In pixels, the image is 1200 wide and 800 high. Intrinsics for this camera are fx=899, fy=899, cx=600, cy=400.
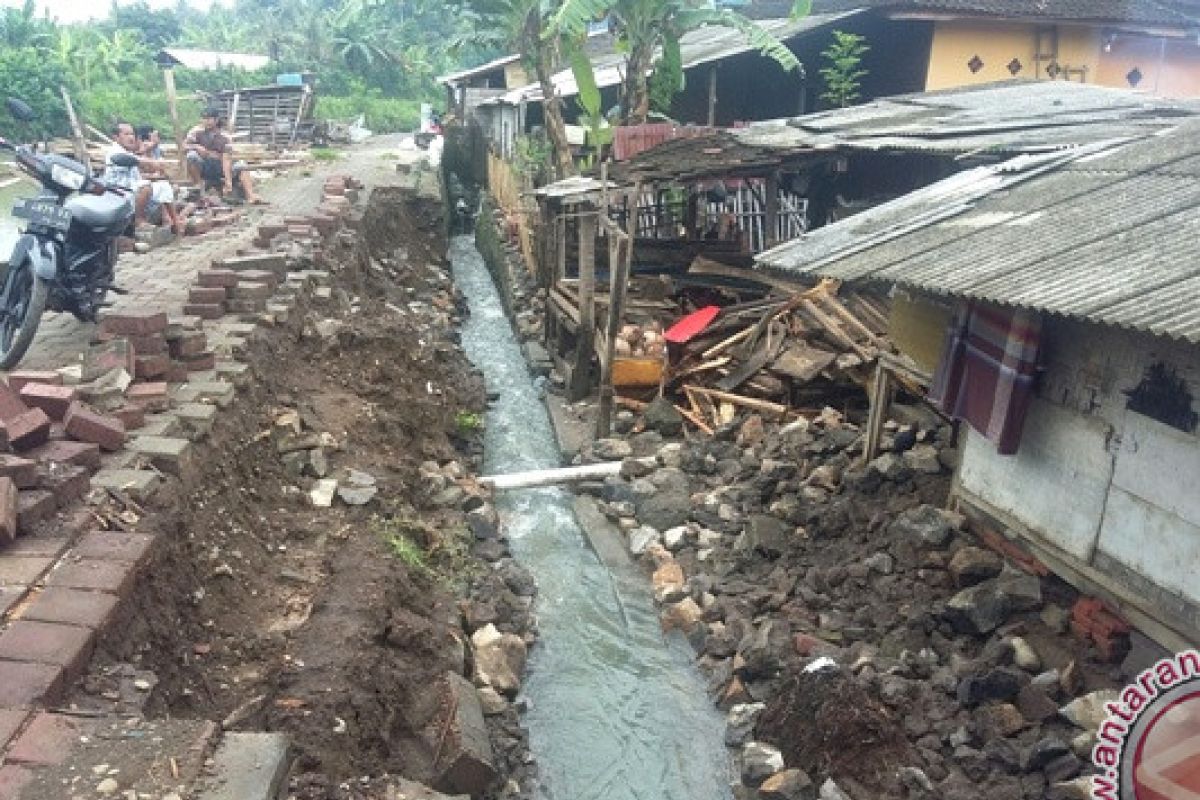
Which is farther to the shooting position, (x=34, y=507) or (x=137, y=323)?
(x=137, y=323)

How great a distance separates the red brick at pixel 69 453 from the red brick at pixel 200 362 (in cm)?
170

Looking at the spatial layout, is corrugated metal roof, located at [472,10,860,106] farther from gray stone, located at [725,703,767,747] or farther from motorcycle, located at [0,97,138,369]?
gray stone, located at [725,703,767,747]

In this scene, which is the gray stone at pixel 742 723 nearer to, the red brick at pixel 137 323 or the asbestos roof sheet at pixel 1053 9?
the red brick at pixel 137 323

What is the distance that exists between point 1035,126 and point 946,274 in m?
5.45

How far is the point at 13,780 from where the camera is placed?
2.65m

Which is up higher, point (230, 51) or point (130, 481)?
point (230, 51)

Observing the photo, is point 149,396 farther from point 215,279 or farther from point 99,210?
point 215,279

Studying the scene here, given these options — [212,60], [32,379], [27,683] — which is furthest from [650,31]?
[212,60]

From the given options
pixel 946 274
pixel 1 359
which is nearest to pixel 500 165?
pixel 1 359

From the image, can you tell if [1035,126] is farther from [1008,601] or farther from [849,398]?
[1008,601]

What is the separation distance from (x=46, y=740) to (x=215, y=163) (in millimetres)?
13747

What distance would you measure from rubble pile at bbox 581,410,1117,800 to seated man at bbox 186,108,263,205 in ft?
30.8

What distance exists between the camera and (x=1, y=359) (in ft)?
21.1

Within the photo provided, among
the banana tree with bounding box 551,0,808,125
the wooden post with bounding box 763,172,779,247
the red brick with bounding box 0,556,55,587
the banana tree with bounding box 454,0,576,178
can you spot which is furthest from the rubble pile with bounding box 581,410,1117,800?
the banana tree with bounding box 454,0,576,178
